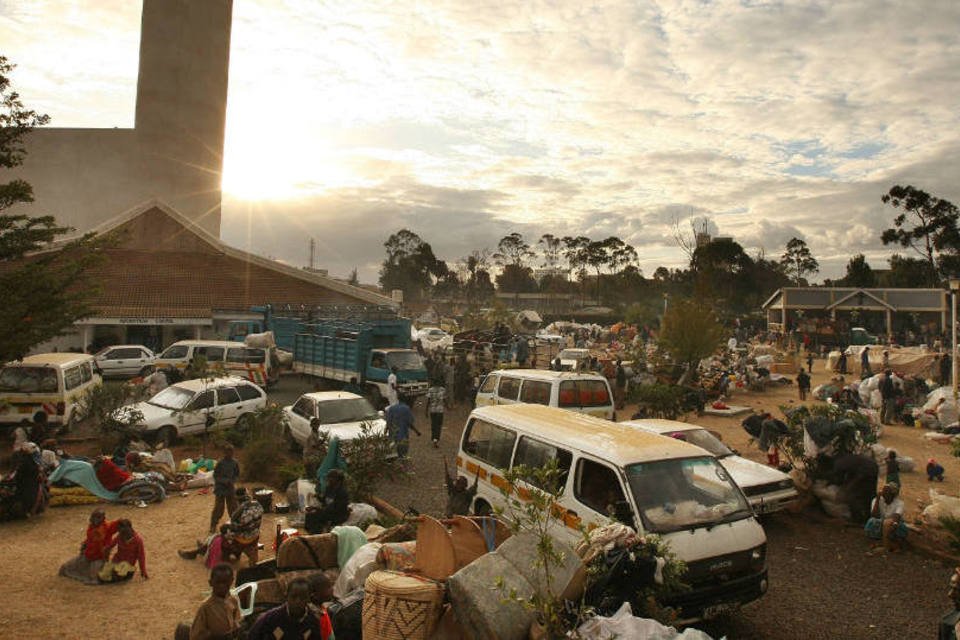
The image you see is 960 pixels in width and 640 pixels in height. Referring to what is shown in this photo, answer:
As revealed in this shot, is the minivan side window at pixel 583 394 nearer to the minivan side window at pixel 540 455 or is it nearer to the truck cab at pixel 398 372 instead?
the minivan side window at pixel 540 455

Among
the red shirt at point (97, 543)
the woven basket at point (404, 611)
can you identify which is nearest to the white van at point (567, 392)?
the woven basket at point (404, 611)

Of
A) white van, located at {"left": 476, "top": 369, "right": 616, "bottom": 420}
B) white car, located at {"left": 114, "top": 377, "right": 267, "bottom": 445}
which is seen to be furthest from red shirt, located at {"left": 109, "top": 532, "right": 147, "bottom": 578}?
white van, located at {"left": 476, "top": 369, "right": 616, "bottom": 420}

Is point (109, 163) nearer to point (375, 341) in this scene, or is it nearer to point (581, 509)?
point (375, 341)

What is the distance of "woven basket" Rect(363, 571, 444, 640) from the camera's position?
438 cm

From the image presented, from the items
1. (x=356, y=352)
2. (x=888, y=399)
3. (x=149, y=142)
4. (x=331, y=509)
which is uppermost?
(x=149, y=142)

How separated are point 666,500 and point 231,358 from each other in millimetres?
18261

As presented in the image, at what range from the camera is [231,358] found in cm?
2094

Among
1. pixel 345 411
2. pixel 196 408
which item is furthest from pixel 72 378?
pixel 345 411

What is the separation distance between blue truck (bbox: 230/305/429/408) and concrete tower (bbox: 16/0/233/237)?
3288cm

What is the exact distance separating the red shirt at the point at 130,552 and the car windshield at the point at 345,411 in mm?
5005

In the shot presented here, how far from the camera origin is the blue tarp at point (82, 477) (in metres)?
9.90

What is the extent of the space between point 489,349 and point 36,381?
12751mm

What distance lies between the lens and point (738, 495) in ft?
20.8

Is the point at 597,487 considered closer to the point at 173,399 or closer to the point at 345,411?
the point at 345,411
